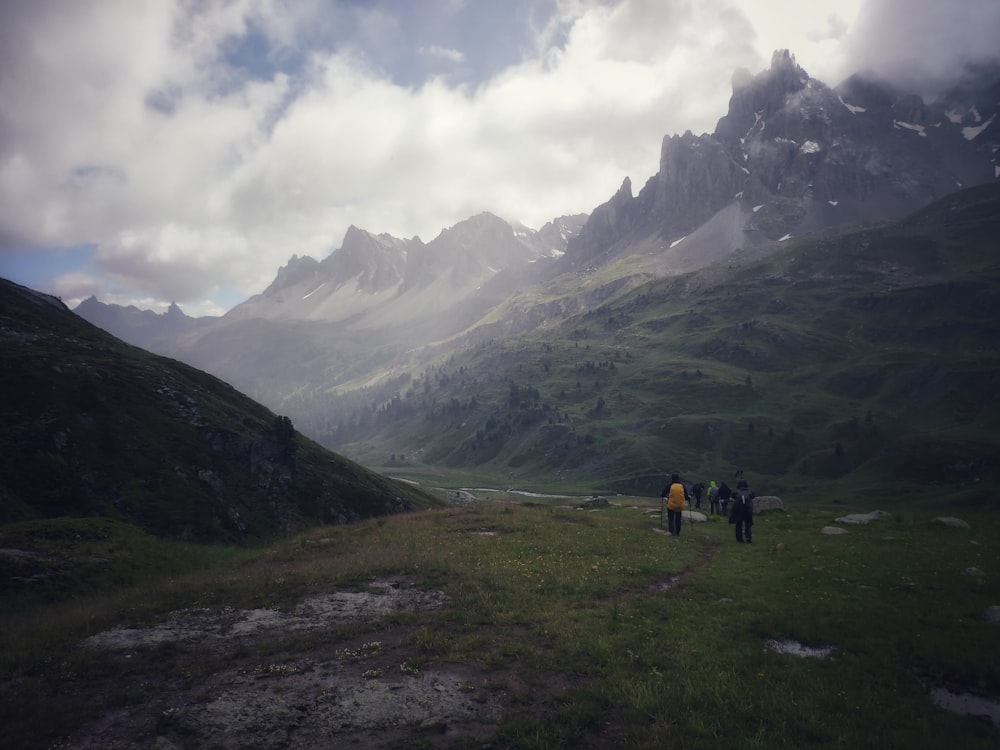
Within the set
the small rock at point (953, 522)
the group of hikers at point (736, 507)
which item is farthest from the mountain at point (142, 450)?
Result: the small rock at point (953, 522)

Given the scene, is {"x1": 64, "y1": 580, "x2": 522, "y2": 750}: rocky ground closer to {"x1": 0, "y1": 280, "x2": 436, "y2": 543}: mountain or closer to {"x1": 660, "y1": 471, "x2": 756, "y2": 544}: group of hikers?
{"x1": 660, "y1": 471, "x2": 756, "y2": 544}: group of hikers

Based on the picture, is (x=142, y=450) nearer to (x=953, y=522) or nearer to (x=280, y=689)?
(x=280, y=689)

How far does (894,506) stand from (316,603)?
169 metres

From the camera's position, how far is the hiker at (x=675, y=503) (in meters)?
35.6

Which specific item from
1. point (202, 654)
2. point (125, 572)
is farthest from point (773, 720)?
point (125, 572)

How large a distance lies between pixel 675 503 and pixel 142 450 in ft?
164

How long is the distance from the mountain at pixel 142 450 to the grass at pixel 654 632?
64.5ft

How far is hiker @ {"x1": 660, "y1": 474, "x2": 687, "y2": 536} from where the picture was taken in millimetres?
35562

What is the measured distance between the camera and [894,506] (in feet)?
469

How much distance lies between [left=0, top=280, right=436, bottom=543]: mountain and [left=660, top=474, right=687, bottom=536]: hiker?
124 feet

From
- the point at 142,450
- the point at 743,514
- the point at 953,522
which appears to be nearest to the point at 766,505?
the point at 953,522

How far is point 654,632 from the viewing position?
17688 mm

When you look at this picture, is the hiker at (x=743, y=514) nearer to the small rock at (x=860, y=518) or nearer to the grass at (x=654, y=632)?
the grass at (x=654, y=632)

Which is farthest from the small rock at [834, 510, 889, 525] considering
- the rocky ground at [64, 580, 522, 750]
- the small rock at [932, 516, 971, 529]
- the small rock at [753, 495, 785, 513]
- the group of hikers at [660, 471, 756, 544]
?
the rocky ground at [64, 580, 522, 750]
